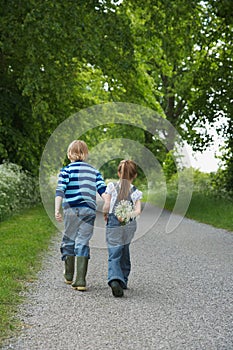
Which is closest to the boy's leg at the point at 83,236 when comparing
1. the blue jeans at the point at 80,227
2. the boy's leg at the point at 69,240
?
the blue jeans at the point at 80,227

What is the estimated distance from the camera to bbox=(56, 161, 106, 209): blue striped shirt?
815cm

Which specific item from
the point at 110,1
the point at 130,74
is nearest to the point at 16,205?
the point at 130,74

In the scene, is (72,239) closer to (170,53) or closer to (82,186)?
(82,186)

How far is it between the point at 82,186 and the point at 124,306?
1.86 meters

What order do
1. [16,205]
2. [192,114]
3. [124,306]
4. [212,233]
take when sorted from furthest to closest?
[192,114] < [16,205] < [212,233] < [124,306]

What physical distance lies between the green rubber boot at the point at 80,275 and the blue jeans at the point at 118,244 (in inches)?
15.0

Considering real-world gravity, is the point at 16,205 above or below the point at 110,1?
below

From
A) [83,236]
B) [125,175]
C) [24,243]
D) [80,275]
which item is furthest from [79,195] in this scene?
[24,243]

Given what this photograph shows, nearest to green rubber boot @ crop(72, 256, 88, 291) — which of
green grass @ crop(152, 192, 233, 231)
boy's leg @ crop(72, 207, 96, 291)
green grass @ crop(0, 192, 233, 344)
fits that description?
boy's leg @ crop(72, 207, 96, 291)

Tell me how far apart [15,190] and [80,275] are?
11.8 m

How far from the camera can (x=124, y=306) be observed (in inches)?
273

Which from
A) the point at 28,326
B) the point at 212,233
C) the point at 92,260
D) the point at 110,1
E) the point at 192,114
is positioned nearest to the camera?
the point at 28,326

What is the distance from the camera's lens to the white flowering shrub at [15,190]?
17375mm

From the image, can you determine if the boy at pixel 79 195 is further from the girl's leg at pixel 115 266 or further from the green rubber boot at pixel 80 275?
the girl's leg at pixel 115 266
